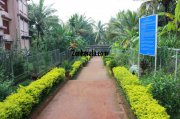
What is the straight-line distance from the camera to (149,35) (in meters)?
8.24

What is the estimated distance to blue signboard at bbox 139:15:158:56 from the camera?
25.6 ft

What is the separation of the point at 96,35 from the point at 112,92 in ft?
156

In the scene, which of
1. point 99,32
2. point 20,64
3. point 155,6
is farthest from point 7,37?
point 99,32

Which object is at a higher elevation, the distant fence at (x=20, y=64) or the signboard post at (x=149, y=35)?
the signboard post at (x=149, y=35)

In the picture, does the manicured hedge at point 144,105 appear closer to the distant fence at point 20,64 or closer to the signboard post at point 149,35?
the signboard post at point 149,35

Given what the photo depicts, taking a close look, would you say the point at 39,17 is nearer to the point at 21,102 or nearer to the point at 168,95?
the point at 21,102

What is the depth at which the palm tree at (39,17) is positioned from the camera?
36.9 m

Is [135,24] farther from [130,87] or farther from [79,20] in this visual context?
[130,87]

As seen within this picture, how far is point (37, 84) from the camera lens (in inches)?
319

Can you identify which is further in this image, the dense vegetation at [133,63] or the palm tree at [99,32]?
the palm tree at [99,32]

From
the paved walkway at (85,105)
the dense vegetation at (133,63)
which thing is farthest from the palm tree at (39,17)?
the paved walkway at (85,105)

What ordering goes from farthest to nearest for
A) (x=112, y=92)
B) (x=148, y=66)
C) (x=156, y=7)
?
(x=156, y=7) < (x=148, y=66) < (x=112, y=92)

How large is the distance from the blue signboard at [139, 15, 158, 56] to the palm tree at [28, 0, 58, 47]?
1143 inches

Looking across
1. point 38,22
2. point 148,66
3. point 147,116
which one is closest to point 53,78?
point 148,66
